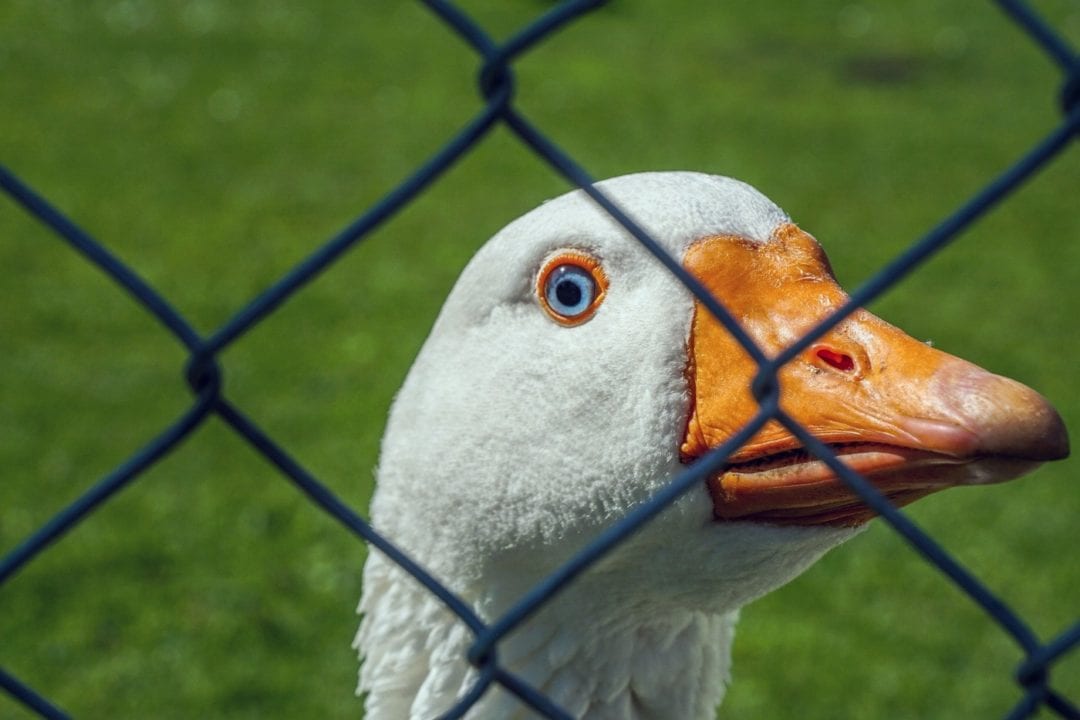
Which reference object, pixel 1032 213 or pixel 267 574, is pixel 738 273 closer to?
pixel 267 574

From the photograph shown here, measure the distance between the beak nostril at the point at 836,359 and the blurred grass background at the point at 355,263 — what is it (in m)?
3.24

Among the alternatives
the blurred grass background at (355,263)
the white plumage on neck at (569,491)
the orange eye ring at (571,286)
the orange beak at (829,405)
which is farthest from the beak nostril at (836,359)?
the blurred grass background at (355,263)

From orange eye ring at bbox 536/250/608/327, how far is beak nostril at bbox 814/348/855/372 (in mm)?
429

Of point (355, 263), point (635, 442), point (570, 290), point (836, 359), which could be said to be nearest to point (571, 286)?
point (570, 290)

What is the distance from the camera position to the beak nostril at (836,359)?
5.42ft

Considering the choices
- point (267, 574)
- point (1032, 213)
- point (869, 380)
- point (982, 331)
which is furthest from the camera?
point (1032, 213)

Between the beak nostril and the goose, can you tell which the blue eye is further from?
the beak nostril

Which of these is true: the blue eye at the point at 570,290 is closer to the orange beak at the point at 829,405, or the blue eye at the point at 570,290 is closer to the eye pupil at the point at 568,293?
the eye pupil at the point at 568,293

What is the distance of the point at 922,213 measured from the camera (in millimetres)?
8812

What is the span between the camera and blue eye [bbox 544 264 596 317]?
79.6 inches

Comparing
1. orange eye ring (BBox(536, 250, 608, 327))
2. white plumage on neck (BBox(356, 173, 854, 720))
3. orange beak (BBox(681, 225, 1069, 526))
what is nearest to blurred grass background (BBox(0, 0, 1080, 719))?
white plumage on neck (BBox(356, 173, 854, 720))

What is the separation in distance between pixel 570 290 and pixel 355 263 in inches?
228

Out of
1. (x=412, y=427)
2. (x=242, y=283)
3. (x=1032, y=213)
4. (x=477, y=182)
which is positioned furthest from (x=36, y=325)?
(x=1032, y=213)

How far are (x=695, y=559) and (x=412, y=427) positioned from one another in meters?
0.61
